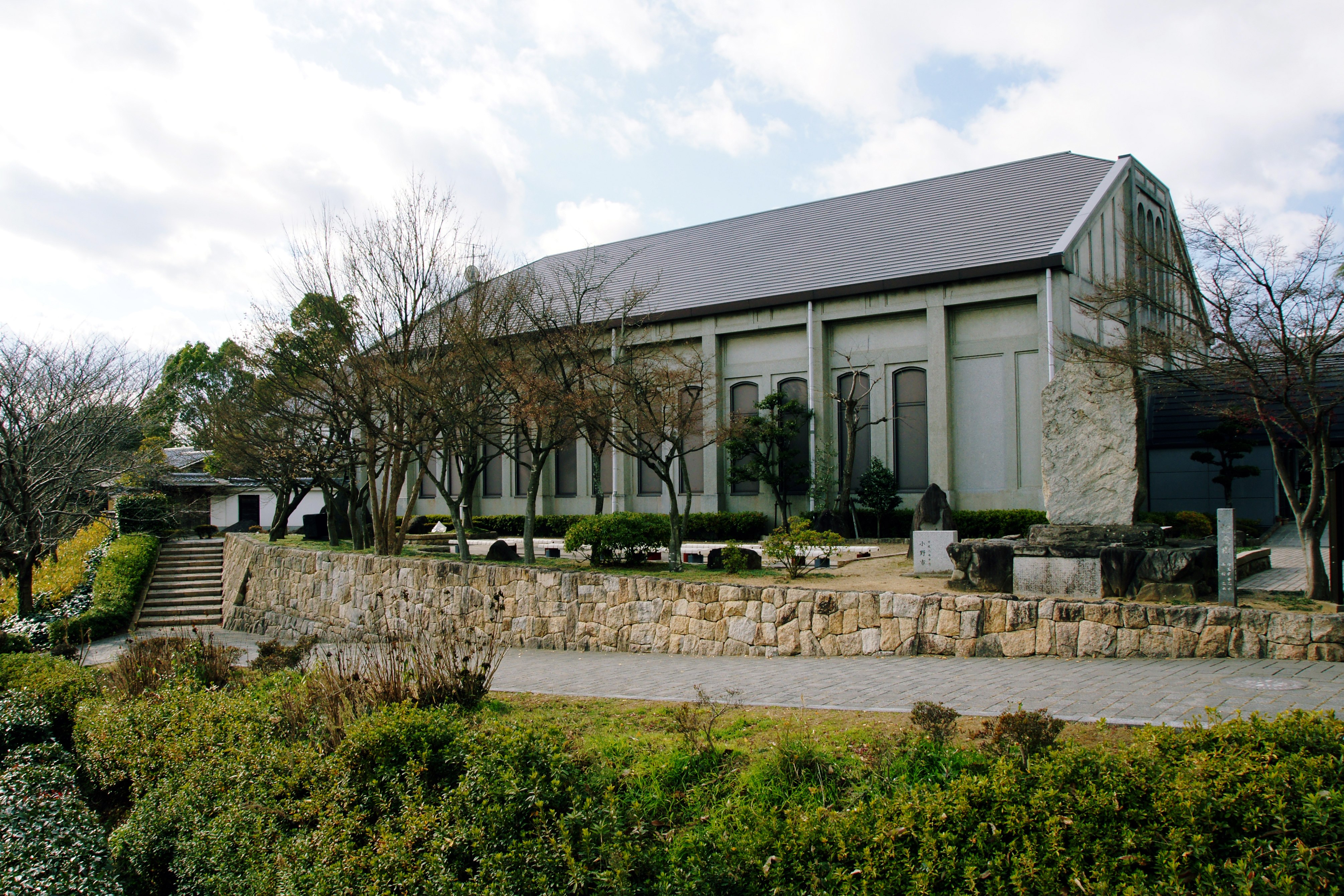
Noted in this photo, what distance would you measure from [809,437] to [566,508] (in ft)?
30.5

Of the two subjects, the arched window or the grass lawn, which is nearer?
the grass lawn

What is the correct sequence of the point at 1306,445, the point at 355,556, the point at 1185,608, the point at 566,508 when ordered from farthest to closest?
the point at 566,508 < the point at 355,556 < the point at 1306,445 < the point at 1185,608

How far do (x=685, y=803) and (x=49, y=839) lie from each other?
3963 millimetres

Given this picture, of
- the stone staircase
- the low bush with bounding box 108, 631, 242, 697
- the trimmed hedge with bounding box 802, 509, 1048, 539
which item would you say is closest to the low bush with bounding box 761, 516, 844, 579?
the low bush with bounding box 108, 631, 242, 697

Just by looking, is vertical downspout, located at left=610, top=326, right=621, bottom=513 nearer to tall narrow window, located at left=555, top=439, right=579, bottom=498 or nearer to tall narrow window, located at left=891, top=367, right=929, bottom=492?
tall narrow window, located at left=555, top=439, right=579, bottom=498

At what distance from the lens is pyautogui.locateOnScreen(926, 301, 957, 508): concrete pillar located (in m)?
22.3

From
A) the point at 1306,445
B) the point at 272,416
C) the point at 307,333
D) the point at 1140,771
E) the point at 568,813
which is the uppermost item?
the point at 307,333

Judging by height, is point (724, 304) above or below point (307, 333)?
above

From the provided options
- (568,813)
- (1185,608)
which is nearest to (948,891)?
(568,813)

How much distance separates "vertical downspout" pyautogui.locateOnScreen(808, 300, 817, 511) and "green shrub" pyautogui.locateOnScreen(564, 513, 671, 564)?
10.3 m

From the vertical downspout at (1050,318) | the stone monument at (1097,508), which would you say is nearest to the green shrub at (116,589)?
the stone monument at (1097,508)

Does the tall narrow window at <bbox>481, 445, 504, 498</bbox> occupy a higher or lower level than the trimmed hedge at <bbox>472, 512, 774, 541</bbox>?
higher

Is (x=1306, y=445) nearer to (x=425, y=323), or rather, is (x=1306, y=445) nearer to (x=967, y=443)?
(x=967, y=443)

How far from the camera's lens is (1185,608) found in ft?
28.2
